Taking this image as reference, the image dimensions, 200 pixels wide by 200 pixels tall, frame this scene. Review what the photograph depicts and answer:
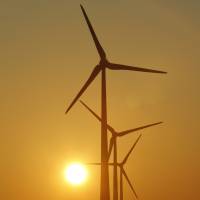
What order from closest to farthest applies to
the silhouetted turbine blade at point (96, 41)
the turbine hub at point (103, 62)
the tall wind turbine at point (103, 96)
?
1. the tall wind turbine at point (103, 96)
2. the silhouetted turbine blade at point (96, 41)
3. the turbine hub at point (103, 62)

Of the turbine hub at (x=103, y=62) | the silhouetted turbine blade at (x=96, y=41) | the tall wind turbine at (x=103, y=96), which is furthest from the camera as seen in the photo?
the turbine hub at (x=103, y=62)

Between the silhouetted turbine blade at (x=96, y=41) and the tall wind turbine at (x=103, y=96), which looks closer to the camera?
the tall wind turbine at (x=103, y=96)

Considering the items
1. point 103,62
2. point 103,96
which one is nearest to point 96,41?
point 103,62

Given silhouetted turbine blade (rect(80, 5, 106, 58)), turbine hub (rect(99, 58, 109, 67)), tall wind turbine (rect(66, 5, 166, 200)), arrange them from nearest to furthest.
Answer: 1. tall wind turbine (rect(66, 5, 166, 200))
2. silhouetted turbine blade (rect(80, 5, 106, 58))
3. turbine hub (rect(99, 58, 109, 67))

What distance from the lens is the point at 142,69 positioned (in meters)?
56.2

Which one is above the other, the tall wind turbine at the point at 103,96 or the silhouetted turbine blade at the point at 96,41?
the silhouetted turbine blade at the point at 96,41

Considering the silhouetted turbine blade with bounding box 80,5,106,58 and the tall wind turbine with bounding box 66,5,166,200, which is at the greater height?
the silhouetted turbine blade with bounding box 80,5,106,58

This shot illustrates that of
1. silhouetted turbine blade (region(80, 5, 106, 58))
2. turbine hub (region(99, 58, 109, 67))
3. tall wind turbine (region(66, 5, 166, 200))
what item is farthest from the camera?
turbine hub (region(99, 58, 109, 67))

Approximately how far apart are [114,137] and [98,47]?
23.7 m

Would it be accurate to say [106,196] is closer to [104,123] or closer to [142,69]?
[104,123]

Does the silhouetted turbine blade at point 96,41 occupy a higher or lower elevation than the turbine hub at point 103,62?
higher

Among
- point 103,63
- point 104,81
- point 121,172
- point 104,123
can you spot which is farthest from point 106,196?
point 121,172

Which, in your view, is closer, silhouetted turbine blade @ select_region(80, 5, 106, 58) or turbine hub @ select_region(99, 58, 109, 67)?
silhouetted turbine blade @ select_region(80, 5, 106, 58)

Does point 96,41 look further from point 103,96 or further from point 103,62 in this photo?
point 103,96
